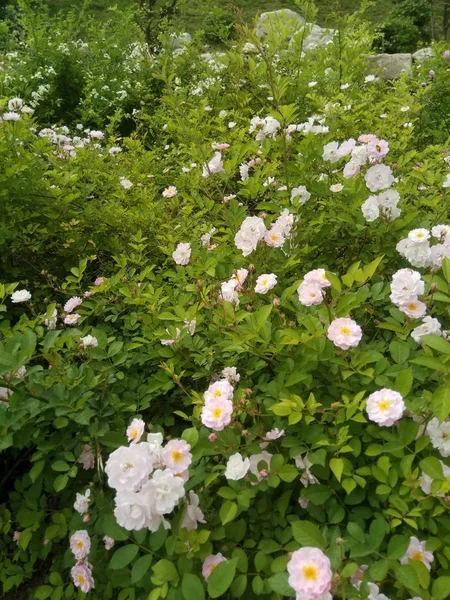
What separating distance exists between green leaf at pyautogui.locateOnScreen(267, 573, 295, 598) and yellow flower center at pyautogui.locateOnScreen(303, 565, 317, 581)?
0.20ft

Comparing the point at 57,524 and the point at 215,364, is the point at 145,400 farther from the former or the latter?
the point at 57,524

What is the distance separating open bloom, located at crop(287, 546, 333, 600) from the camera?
33.6 inches

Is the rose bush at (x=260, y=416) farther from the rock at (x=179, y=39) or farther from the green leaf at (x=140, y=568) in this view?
the rock at (x=179, y=39)

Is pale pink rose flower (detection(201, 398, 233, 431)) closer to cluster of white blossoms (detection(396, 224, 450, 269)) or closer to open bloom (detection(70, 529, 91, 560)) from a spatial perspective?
open bloom (detection(70, 529, 91, 560))

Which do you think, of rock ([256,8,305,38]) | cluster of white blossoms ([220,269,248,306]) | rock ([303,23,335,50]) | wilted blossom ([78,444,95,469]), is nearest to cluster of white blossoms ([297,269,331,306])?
cluster of white blossoms ([220,269,248,306])

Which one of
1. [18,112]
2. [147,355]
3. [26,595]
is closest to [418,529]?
[147,355]

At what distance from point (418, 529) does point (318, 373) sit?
45 centimetres

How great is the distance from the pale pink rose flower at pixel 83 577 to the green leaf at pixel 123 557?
0.77 ft

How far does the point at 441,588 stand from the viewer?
916 millimetres

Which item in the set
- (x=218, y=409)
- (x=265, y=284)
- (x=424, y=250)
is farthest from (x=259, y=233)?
(x=218, y=409)

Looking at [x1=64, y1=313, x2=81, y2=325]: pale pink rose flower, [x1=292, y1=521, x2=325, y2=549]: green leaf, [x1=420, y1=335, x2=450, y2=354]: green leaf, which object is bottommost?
[x1=64, y1=313, x2=81, y2=325]: pale pink rose flower

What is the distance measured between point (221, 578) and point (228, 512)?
0.15 metres

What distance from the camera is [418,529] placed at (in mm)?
1050

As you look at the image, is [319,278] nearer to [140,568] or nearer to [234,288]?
[234,288]
